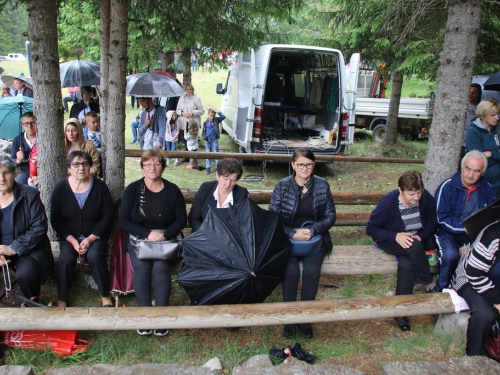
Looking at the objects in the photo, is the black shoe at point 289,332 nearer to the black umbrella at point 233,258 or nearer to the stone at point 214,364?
the black umbrella at point 233,258

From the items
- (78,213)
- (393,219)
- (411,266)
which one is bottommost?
(411,266)

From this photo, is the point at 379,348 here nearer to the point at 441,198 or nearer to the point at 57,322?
the point at 441,198

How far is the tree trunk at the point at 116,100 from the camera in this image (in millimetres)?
4191

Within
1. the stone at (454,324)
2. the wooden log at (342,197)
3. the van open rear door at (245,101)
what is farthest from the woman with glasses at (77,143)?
the stone at (454,324)

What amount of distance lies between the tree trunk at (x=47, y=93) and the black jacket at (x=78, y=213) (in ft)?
1.37

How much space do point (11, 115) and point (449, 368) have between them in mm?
5594

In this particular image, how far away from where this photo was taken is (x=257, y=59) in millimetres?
7938

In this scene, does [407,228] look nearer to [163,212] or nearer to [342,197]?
[342,197]

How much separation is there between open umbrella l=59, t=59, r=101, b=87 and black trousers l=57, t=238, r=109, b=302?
4.60 metres

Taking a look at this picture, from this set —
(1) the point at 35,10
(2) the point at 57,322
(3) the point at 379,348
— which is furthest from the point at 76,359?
(1) the point at 35,10

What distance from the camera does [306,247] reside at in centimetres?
363

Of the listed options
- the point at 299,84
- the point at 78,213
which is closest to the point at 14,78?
the point at 299,84

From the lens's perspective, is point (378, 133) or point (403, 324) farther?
point (378, 133)

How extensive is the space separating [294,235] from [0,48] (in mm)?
48457
